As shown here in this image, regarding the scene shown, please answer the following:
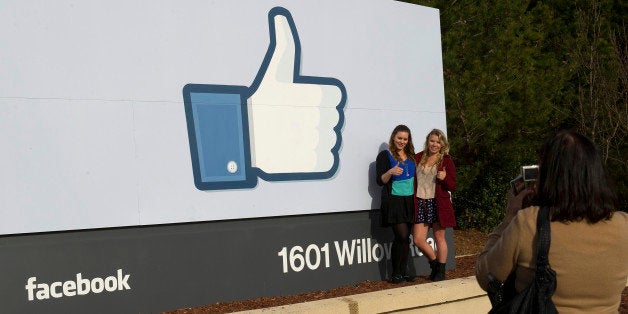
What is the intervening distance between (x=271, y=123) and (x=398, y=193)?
1.62m

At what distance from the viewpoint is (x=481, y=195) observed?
58.0ft

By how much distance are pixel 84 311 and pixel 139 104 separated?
1787 mm

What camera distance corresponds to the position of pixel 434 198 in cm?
905

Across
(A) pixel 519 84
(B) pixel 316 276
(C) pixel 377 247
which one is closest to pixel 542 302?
(B) pixel 316 276

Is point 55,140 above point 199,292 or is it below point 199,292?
above

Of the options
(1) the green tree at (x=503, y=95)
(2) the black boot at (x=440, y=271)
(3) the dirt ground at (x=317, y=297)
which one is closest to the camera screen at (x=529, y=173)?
(3) the dirt ground at (x=317, y=297)

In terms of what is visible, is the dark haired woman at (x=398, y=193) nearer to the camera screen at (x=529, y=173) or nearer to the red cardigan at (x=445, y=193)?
the red cardigan at (x=445, y=193)

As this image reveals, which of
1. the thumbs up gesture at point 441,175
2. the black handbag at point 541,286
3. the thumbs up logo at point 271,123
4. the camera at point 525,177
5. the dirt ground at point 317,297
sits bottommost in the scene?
the dirt ground at point 317,297

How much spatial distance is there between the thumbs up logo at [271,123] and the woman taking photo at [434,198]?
983 millimetres

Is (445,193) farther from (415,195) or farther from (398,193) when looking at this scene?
(398,193)

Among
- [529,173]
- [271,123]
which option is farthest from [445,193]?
[529,173]

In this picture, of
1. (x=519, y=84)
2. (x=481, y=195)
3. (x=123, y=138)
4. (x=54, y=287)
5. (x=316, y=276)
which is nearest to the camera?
(x=54, y=287)

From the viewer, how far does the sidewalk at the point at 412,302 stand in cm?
641

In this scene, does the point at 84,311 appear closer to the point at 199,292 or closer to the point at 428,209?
the point at 199,292
